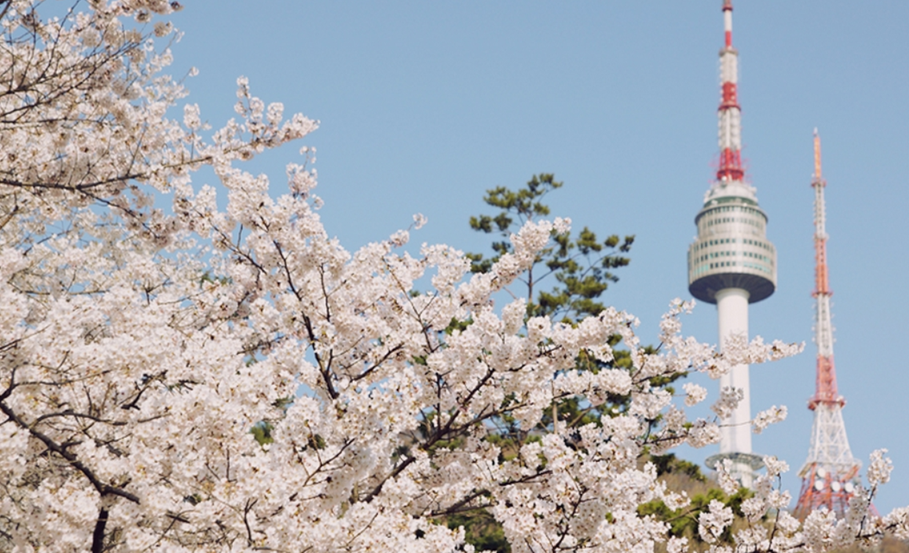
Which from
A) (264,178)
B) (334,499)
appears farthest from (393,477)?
(264,178)

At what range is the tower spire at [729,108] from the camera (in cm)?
10704

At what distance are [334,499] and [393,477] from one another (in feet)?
2.84

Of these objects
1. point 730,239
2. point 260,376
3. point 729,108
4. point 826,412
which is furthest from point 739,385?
point 260,376

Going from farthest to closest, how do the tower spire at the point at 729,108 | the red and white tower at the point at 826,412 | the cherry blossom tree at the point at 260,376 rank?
the tower spire at the point at 729,108, the red and white tower at the point at 826,412, the cherry blossom tree at the point at 260,376

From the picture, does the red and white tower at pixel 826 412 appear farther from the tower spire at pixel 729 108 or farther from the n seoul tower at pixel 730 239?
the tower spire at pixel 729 108

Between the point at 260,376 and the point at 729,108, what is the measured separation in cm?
10988

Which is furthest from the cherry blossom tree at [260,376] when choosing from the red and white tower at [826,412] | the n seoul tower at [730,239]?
the n seoul tower at [730,239]

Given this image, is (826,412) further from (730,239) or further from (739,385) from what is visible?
(730,239)

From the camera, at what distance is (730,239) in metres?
109

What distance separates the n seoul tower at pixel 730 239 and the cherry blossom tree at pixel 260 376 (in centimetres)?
10322

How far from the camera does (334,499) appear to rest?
496cm

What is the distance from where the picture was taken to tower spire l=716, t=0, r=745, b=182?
107m

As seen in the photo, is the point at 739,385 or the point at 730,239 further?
the point at 730,239

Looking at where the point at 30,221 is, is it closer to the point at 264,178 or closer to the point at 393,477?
the point at 264,178
